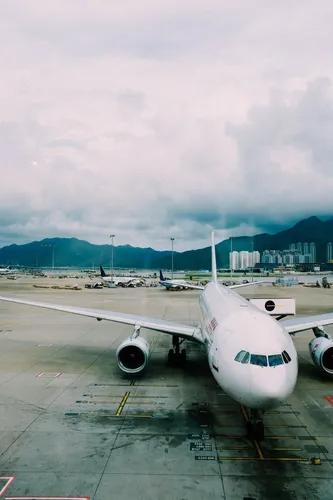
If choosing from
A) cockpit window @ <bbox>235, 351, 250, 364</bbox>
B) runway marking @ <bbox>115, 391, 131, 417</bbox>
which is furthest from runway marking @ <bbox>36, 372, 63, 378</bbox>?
cockpit window @ <bbox>235, 351, 250, 364</bbox>

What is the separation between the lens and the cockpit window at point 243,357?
12109 mm

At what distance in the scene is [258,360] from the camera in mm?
11953

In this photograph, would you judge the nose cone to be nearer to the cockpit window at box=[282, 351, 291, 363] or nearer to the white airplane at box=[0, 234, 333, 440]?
the white airplane at box=[0, 234, 333, 440]

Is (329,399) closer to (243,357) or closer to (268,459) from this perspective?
(268,459)

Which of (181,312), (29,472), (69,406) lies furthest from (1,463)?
(181,312)

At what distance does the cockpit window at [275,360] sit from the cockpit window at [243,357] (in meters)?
0.64

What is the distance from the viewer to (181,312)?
1800 inches

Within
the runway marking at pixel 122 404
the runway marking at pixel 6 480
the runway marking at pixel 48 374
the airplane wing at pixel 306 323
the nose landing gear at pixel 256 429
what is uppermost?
the airplane wing at pixel 306 323

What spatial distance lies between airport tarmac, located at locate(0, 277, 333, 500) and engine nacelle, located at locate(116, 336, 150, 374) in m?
0.72

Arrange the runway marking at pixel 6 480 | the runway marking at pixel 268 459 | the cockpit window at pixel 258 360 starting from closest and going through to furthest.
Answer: the runway marking at pixel 6 480, the runway marking at pixel 268 459, the cockpit window at pixel 258 360

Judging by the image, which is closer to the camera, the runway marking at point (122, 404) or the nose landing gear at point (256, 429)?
the nose landing gear at point (256, 429)

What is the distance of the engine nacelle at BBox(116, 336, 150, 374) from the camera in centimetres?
1886

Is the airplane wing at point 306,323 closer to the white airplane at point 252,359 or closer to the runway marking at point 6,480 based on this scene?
the white airplane at point 252,359

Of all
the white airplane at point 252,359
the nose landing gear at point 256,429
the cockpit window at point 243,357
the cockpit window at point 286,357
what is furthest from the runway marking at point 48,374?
the cockpit window at point 286,357
